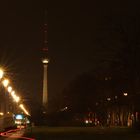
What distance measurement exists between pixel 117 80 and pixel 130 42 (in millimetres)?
12371

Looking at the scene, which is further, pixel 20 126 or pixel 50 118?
pixel 50 118

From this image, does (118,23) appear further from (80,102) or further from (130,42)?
(80,102)

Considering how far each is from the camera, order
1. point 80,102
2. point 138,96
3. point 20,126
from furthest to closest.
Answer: point 80,102 → point 20,126 → point 138,96

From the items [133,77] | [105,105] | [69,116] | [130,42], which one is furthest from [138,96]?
[69,116]

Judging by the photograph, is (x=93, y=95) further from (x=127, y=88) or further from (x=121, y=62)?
(x=121, y=62)

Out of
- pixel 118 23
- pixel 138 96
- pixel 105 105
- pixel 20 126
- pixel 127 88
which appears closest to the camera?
pixel 118 23

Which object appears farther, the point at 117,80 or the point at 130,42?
the point at 117,80

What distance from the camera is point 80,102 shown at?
428ft

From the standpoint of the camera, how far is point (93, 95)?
409 ft

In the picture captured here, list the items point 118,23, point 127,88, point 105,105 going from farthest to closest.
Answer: point 105,105
point 127,88
point 118,23

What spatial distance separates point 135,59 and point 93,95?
57022 millimetres

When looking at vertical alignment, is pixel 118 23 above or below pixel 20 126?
above

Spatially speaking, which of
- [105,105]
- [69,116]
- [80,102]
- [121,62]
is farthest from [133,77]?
[69,116]

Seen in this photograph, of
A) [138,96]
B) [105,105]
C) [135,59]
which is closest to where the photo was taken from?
[135,59]
